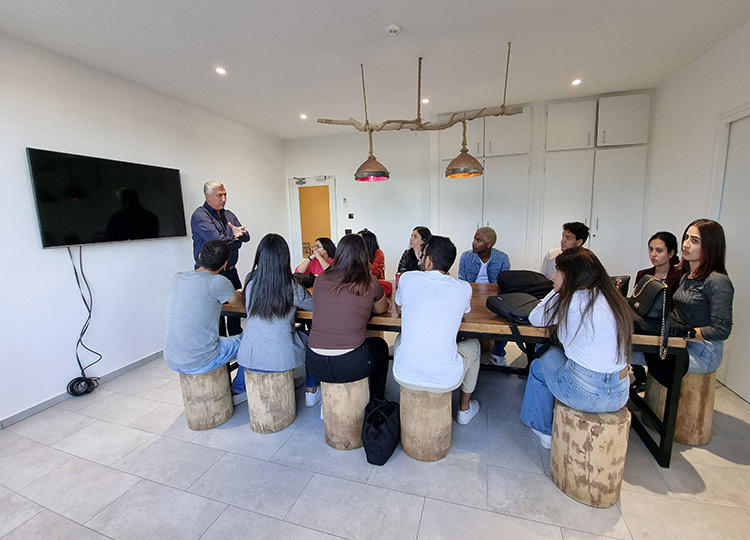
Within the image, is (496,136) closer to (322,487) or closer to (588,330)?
(588,330)

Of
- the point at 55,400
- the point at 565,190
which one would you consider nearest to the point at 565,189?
the point at 565,190

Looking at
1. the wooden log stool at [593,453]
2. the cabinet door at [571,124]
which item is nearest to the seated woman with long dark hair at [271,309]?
the wooden log stool at [593,453]

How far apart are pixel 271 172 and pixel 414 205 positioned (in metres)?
2.42

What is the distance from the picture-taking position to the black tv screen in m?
2.53

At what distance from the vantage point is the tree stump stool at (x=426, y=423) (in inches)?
71.9

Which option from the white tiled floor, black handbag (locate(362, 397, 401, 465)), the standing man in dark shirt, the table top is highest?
the standing man in dark shirt

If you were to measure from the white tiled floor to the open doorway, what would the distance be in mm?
3878

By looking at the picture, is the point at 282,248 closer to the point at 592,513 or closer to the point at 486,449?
the point at 486,449

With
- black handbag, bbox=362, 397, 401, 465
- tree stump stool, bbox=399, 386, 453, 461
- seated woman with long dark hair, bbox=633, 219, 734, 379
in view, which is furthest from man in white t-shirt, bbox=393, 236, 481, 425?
seated woman with long dark hair, bbox=633, 219, 734, 379

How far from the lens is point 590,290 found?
57.7 inches

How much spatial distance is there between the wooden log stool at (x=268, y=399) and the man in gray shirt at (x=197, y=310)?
→ 321 mm

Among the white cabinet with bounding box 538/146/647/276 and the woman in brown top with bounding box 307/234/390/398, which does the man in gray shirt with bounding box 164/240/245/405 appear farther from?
the white cabinet with bounding box 538/146/647/276

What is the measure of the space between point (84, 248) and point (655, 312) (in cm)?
407

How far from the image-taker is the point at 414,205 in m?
5.17
